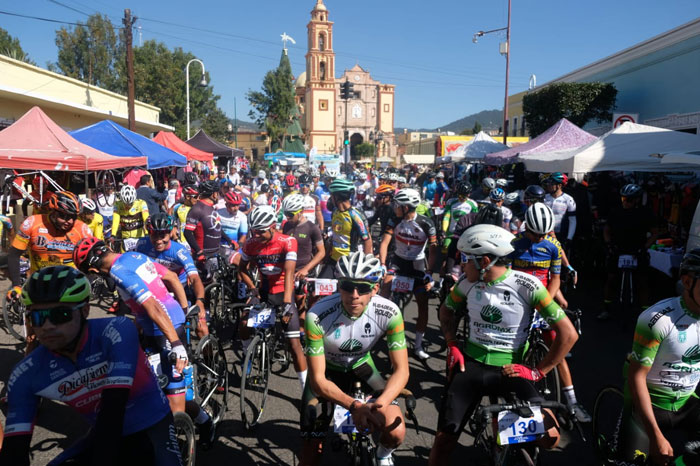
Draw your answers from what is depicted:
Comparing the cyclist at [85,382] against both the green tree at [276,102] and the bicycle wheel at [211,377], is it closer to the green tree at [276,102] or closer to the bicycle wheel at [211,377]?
the bicycle wheel at [211,377]

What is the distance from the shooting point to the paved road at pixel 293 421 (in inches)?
171

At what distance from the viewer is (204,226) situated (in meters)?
8.18

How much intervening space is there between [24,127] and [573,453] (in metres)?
12.8

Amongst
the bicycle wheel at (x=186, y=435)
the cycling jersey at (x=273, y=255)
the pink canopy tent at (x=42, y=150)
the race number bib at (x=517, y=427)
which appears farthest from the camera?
A: the pink canopy tent at (x=42, y=150)

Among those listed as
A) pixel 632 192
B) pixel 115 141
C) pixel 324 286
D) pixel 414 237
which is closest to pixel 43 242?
pixel 324 286

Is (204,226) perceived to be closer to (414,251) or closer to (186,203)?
(186,203)

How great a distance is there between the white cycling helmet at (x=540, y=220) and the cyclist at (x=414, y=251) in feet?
5.37

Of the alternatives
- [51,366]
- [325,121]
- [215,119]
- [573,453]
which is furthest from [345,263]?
[325,121]

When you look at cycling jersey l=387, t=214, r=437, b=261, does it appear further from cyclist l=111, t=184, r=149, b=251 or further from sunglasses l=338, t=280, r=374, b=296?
cyclist l=111, t=184, r=149, b=251

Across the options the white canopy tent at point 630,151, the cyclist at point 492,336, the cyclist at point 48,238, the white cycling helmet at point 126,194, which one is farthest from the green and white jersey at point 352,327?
the white canopy tent at point 630,151

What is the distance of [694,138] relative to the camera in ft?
37.0

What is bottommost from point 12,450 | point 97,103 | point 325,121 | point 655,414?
point 655,414

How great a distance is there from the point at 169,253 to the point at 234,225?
3681 millimetres

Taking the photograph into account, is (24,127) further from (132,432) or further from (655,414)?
(655,414)
